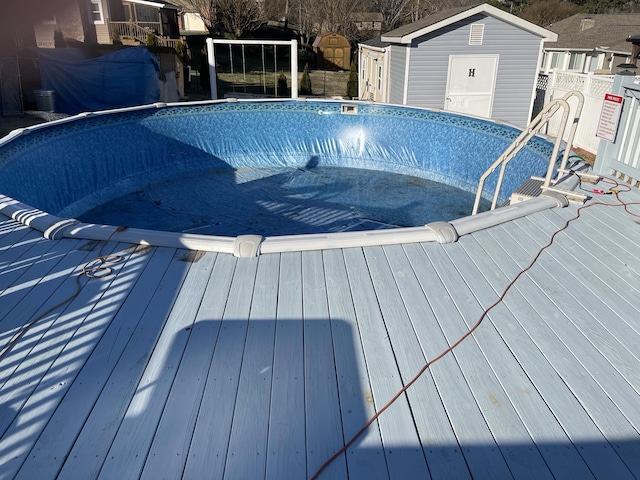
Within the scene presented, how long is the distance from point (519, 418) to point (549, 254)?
200cm

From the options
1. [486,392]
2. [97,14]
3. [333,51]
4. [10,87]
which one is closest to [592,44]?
[333,51]

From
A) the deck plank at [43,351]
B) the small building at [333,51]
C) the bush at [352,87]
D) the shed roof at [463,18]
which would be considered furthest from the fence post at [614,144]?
the small building at [333,51]

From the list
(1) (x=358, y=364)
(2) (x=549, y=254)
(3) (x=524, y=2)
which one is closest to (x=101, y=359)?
(1) (x=358, y=364)

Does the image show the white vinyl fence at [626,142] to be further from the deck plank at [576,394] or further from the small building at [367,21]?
the small building at [367,21]

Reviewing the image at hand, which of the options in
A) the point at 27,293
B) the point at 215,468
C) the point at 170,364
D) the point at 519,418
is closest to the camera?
the point at 215,468

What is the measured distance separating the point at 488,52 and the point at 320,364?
531 inches

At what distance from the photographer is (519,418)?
94.6 inches

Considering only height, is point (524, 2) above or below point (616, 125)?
above

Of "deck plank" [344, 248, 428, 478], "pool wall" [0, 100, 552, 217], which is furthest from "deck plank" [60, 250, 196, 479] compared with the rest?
"pool wall" [0, 100, 552, 217]

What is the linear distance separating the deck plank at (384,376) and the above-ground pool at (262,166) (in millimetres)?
4748

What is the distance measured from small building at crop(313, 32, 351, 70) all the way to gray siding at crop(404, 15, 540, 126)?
51.4ft

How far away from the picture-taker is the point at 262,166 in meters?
12.8

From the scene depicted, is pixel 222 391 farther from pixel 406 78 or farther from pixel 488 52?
pixel 488 52

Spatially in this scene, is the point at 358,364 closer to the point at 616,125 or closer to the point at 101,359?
the point at 101,359
